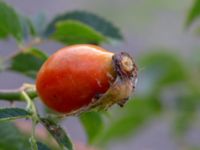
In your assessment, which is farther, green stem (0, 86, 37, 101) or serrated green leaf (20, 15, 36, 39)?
serrated green leaf (20, 15, 36, 39)

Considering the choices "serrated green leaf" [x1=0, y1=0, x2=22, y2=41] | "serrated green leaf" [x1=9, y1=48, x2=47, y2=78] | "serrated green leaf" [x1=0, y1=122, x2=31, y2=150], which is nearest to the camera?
"serrated green leaf" [x1=0, y1=122, x2=31, y2=150]

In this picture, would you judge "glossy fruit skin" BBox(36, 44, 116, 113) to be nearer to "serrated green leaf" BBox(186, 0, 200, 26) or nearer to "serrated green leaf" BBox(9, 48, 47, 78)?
A: "serrated green leaf" BBox(9, 48, 47, 78)

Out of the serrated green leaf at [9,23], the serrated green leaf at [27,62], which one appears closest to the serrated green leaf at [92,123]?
the serrated green leaf at [27,62]

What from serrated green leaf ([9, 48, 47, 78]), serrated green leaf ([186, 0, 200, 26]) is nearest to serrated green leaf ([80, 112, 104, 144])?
serrated green leaf ([9, 48, 47, 78])

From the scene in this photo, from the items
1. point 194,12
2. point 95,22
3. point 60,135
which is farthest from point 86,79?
point 194,12

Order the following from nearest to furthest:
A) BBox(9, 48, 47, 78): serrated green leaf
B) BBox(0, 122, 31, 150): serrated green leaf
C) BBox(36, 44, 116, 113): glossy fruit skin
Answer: BBox(36, 44, 116, 113): glossy fruit skin → BBox(0, 122, 31, 150): serrated green leaf → BBox(9, 48, 47, 78): serrated green leaf

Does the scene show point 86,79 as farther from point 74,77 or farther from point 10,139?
point 10,139

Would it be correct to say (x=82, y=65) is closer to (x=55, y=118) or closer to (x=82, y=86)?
(x=82, y=86)
